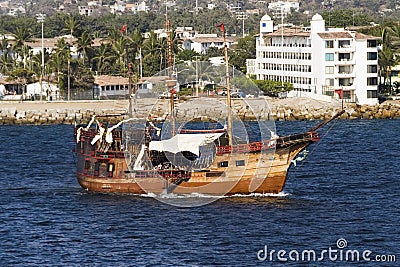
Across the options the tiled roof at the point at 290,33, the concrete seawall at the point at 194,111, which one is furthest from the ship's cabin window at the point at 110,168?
the tiled roof at the point at 290,33

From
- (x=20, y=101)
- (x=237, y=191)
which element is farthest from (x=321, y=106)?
(x=237, y=191)

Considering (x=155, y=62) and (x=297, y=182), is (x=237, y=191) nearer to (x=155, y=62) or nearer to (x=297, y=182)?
(x=297, y=182)

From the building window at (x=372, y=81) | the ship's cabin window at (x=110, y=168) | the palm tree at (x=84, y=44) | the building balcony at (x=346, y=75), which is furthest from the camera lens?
the palm tree at (x=84, y=44)

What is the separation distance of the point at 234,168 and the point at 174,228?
8068 millimetres

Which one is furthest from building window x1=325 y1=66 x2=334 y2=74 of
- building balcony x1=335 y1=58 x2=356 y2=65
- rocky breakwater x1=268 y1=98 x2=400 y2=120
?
rocky breakwater x1=268 y1=98 x2=400 y2=120

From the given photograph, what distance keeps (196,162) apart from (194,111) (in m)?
64.5

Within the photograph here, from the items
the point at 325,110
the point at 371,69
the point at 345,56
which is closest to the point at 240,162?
the point at 325,110

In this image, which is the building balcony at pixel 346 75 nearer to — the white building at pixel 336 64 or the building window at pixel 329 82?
the white building at pixel 336 64

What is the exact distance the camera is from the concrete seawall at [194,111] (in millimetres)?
126562

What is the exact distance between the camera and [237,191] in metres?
62.5

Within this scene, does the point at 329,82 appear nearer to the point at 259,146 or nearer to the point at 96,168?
the point at 96,168

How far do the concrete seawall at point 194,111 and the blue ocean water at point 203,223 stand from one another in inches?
1850

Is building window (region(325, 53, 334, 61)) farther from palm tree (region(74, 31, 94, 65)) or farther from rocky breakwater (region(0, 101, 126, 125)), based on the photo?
palm tree (region(74, 31, 94, 65))

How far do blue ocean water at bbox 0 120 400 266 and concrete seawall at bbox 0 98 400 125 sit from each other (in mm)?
46998
